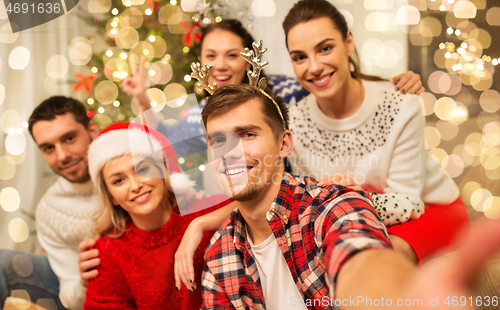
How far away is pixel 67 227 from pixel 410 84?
169 cm

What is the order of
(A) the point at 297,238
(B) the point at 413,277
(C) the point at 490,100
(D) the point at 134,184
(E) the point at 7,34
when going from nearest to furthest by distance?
(B) the point at 413,277
(A) the point at 297,238
(D) the point at 134,184
(C) the point at 490,100
(E) the point at 7,34

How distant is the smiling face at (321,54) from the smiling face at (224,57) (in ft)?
0.87

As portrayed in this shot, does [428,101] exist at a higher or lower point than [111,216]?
higher

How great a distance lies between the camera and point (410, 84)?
4.34 feet

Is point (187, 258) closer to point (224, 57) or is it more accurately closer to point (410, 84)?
point (224, 57)

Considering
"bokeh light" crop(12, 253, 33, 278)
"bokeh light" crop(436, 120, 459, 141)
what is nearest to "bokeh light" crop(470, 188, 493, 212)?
"bokeh light" crop(436, 120, 459, 141)

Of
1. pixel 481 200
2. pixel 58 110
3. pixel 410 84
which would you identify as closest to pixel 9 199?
pixel 58 110

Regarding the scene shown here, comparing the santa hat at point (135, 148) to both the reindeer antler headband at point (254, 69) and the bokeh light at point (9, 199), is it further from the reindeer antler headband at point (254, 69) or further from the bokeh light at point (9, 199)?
the bokeh light at point (9, 199)

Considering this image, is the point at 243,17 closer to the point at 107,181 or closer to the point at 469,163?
the point at 107,181

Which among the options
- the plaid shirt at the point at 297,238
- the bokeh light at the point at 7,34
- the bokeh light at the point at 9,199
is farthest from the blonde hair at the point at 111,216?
the bokeh light at the point at 7,34

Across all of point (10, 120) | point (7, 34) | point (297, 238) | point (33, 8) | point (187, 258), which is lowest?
point (187, 258)

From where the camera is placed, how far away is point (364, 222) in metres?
0.76

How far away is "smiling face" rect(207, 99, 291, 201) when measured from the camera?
3.47 ft

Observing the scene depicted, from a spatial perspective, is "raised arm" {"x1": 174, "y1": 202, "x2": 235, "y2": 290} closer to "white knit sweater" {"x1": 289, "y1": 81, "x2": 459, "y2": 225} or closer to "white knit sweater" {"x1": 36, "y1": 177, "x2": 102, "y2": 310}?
"white knit sweater" {"x1": 289, "y1": 81, "x2": 459, "y2": 225}
